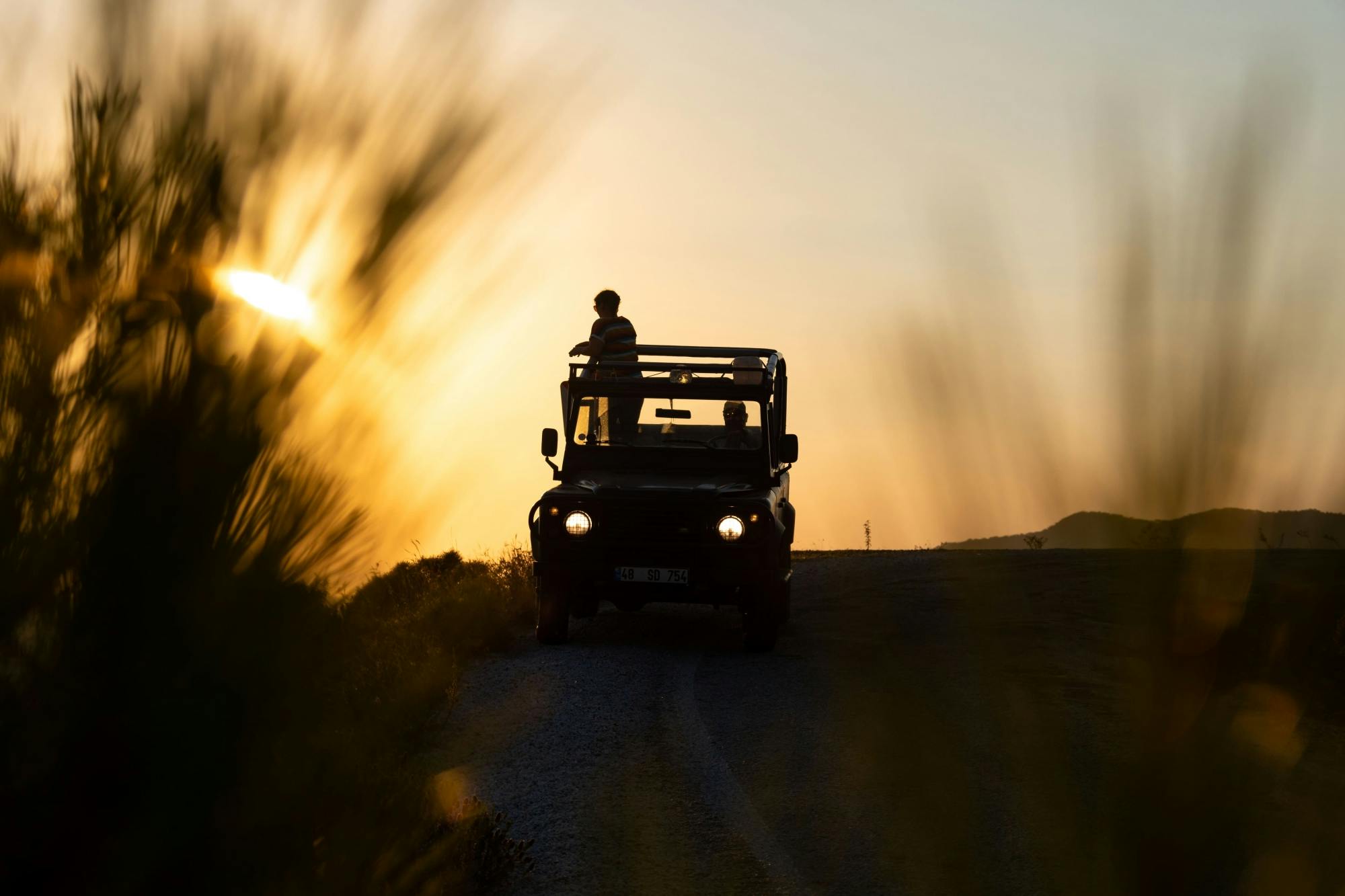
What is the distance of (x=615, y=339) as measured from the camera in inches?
519

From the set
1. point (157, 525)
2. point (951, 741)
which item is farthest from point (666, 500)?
point (157, 525)

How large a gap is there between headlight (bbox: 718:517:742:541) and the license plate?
1.62ft

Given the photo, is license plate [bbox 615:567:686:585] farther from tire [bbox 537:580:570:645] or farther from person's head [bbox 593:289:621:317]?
person's head [bbox 593:289:621:317]

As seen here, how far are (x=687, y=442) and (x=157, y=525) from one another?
11.0 meters

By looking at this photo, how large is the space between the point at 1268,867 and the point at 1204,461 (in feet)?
11.1

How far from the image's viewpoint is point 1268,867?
179 inches

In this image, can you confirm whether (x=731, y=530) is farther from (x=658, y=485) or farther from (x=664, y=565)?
(x=658, y=485)

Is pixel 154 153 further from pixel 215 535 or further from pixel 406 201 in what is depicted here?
pixel 215 535

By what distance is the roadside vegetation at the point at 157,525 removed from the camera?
1946 millimetres

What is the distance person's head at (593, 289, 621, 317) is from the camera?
13203 millimetres

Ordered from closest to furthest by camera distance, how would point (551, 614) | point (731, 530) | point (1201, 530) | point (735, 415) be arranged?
1. point (1201, 530)
2. point (731, 530)
3. point (551, 614)
4. point (735, 415)

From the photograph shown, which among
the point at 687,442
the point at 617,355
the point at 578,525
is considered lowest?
the point at 578,525

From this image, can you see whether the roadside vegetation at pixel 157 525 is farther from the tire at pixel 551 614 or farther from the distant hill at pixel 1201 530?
the tire at pixel 551 614

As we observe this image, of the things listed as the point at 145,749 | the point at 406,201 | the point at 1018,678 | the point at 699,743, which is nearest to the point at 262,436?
the point at 406,201
